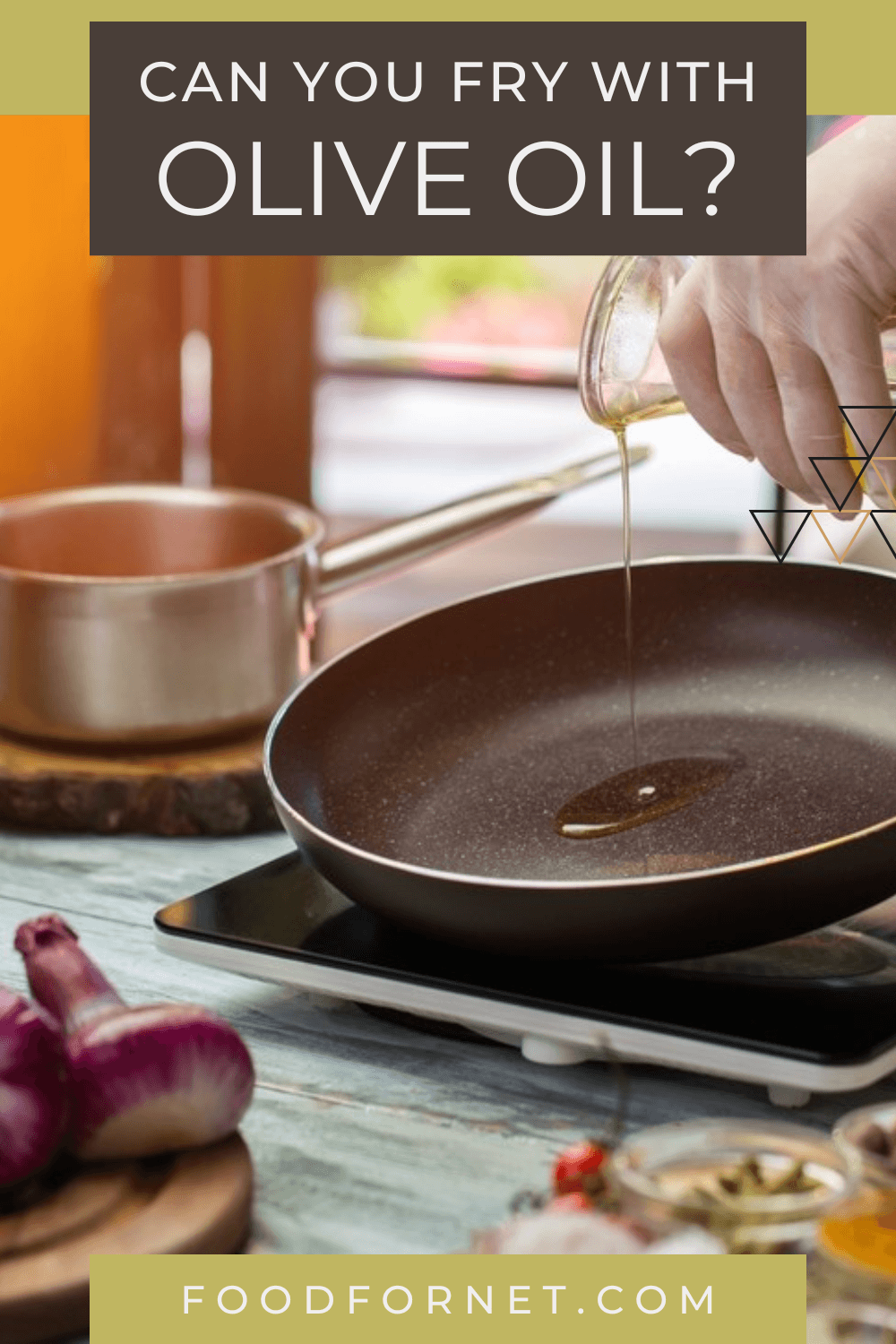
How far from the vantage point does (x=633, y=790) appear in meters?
1.09

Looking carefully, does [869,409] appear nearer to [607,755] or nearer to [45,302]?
[607,755]

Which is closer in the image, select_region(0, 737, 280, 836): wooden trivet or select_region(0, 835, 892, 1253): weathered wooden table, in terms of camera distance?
select_region(0, 835, 892, 1253): weathered wooden table

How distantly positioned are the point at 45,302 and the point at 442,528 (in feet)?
2.77

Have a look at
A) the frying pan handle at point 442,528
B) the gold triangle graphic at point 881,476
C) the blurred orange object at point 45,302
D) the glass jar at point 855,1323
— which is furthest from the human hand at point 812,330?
the blurred orange object at point 45,302

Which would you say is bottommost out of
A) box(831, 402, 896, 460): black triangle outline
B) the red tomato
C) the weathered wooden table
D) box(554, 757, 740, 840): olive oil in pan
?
the weathered wooden table

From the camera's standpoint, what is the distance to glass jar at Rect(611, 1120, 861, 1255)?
0.65m

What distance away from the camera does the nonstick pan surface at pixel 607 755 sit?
0.86m

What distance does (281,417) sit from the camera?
7.75ft

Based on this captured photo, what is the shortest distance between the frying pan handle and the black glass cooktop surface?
446 mm

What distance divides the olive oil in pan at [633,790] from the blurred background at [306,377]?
1.27 feet

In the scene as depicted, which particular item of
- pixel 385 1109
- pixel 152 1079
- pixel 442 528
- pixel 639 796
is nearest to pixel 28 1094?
pixel 152 1079

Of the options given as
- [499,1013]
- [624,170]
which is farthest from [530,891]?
[624,170]

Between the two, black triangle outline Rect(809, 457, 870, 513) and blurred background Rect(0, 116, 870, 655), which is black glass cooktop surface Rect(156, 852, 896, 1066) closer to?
black triangle outline Rect(809, 457, 870, 513)

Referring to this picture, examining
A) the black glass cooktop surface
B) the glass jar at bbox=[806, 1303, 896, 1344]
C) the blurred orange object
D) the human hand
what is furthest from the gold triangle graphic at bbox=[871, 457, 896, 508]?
the blurred orange object
